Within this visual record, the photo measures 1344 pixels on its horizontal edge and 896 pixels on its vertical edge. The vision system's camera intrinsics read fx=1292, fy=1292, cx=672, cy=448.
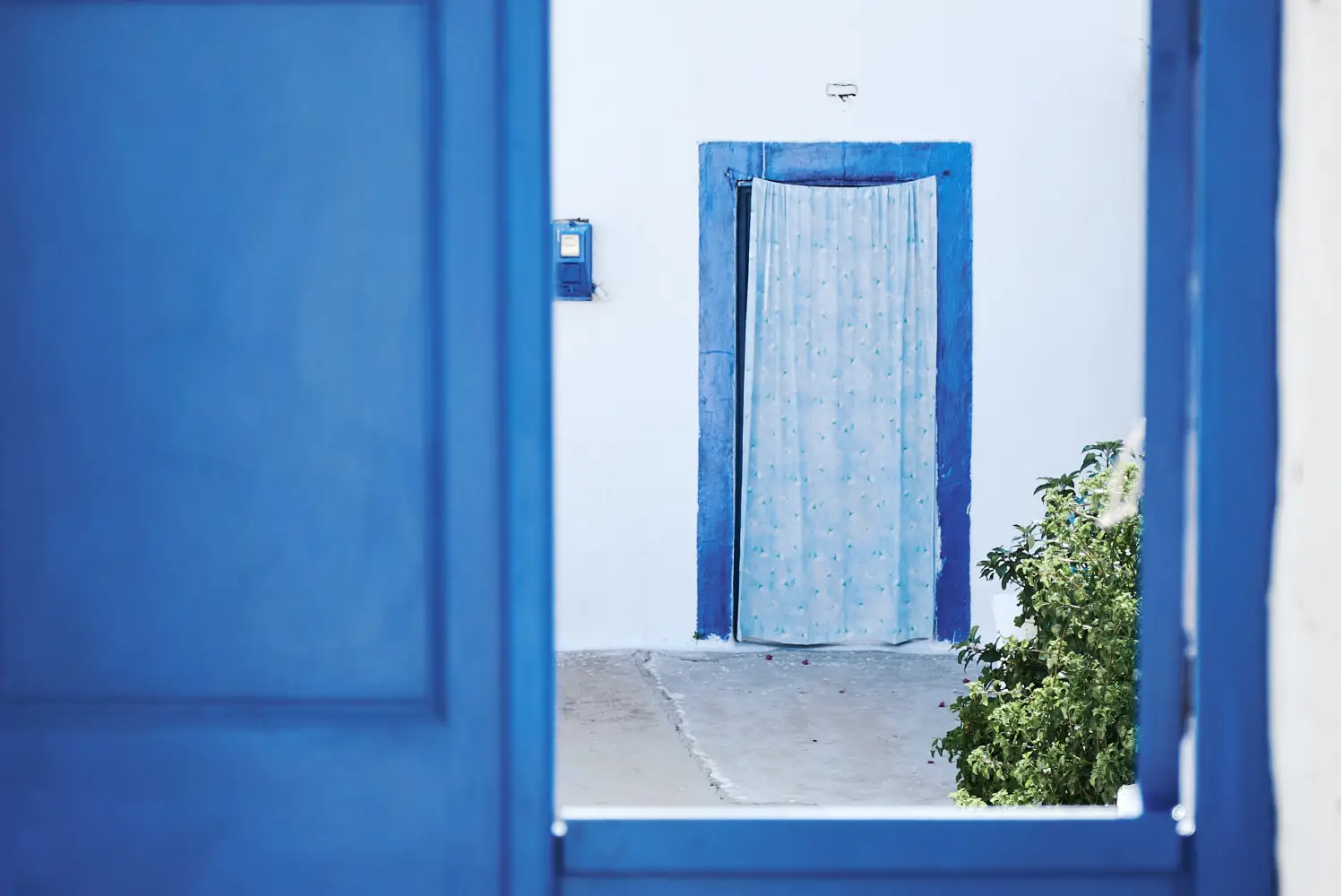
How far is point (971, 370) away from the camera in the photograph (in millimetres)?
5598

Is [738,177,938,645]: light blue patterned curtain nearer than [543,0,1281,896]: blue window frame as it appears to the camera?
No

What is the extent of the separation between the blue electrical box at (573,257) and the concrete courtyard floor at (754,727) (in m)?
1.62

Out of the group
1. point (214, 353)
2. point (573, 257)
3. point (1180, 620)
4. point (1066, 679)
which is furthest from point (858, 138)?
point (214, 353)

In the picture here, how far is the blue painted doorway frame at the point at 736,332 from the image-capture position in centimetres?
555

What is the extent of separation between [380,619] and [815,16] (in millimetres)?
4799

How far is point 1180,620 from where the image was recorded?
138 centimetres

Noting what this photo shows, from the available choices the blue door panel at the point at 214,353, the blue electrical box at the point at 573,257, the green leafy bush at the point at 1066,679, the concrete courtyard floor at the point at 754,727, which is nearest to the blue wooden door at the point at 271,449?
the blue door panel at the point at 214,353

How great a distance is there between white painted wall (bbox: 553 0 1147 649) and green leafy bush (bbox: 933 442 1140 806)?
2.54 m

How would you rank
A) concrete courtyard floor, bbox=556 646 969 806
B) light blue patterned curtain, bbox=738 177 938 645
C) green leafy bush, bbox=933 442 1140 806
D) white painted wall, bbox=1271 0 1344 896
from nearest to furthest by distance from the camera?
white painted wall, bbox=1271 0 1344 896 < green leafy bush, bbox=933 442 1140 806 < concrete courtyard floor, bbox=556 646 969 806 < light blue patterned curtain, bbox=738 177 938 645

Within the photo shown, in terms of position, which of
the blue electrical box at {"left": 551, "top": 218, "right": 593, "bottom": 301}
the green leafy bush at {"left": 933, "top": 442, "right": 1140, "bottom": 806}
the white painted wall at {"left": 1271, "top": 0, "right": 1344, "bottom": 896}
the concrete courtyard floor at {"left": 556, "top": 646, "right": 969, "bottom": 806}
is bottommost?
the concrete courtyard floor at {"left": 556, "top": 646, "right": 969, "bottom": 806}

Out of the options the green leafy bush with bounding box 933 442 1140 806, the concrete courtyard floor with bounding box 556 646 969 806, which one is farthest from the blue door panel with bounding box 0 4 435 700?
the concrete courtyard floor with bounding box 556 646 969 806

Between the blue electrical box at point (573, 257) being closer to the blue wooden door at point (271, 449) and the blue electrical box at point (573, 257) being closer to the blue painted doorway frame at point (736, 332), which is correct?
the blue painted doorway frame at point (736, 332)

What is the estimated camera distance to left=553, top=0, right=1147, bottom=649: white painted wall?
5.59 m

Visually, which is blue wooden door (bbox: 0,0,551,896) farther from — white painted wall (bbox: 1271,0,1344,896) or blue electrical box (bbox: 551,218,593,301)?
blue electrical box (bbox: 551,218,593,301)
